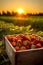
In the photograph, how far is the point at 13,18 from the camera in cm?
223

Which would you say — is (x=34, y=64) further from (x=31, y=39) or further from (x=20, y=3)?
(x=20, y=3)

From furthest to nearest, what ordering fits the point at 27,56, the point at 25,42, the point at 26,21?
the point at 26,21, the point at 25,42, the point at 27,56

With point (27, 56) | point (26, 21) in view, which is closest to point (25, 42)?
point (27, 56)

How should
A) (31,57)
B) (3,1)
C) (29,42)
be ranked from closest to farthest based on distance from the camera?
(31,57), (29,42), (3,1)

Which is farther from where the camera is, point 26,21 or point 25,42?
point 26,21

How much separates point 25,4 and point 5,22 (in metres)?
0.34

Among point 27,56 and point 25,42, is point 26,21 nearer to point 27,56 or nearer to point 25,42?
point 25,42

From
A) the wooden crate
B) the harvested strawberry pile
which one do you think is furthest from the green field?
the wooden crate

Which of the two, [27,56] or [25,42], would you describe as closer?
[27,56]

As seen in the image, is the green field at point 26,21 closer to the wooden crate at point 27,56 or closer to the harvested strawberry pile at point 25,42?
the harvested strawberry pile at point 25,42

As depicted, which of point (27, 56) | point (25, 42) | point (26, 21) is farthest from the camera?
point (26, 21)

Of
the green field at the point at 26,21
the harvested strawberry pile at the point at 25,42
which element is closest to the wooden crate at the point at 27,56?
the harvested strawberry pile at the point at 25,42

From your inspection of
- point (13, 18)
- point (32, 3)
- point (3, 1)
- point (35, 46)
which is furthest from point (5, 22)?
point (35, 46)

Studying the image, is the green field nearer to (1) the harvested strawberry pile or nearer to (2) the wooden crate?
(1) the harvested strawberry pile
